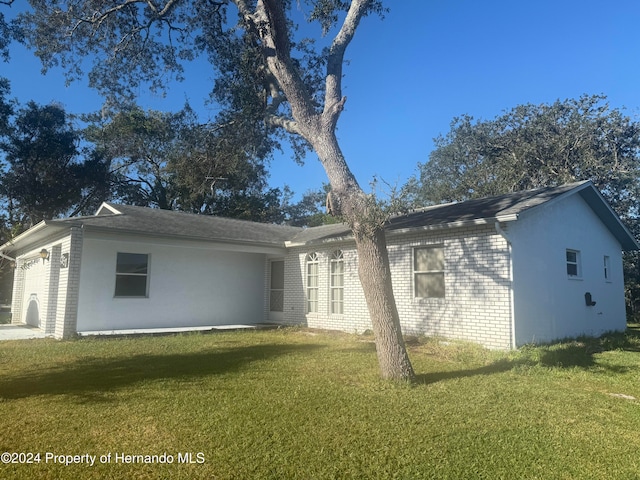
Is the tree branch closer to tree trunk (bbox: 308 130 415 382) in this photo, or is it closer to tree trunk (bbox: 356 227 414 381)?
tree trunk (bbox: 308 130 415 382)

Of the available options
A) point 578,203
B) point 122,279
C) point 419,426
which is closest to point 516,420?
point 419,426

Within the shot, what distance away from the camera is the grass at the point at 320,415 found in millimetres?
3381

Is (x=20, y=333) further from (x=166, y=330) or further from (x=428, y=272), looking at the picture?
(x=428, y=272)

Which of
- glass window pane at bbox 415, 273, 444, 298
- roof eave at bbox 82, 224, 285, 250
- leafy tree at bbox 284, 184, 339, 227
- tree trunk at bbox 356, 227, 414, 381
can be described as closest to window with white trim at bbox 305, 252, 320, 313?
roof eave at bbox 82, 224, 285, 250

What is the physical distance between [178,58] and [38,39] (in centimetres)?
314

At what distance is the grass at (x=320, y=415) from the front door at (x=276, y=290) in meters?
6.67

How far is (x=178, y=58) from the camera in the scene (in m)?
11.4

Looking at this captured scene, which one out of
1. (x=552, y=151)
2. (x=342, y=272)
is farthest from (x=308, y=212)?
(x=342, y=272)

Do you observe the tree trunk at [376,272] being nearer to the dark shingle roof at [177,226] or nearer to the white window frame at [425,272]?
the white window frame at [425,272]

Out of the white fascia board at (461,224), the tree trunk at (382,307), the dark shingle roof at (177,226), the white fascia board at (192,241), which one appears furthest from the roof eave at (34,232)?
the white fascia board at (461,224)

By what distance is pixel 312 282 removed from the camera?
46.1 feet

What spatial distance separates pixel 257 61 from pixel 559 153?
21.1m

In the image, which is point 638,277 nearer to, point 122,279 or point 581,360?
point 581,360

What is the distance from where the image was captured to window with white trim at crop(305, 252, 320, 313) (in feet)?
45.6
